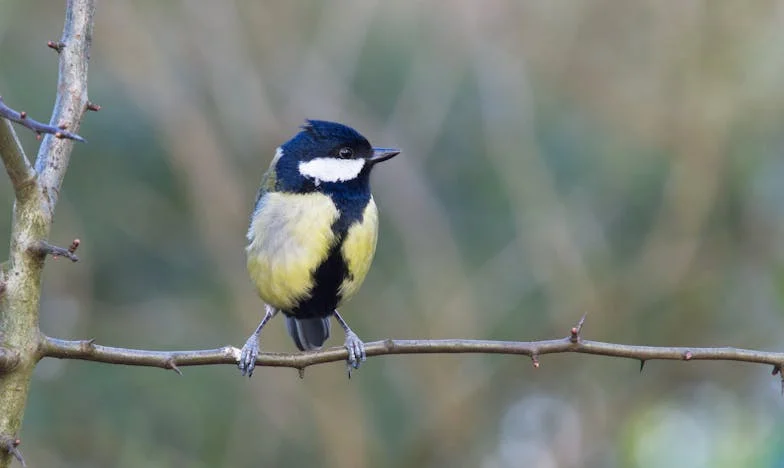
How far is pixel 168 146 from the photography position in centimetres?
619

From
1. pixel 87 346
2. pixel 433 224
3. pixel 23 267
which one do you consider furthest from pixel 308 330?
pixel 433 224

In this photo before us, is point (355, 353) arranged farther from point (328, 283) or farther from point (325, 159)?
point (325, 159)

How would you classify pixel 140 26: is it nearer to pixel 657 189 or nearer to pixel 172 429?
pixel 172 429

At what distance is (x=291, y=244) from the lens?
328cm

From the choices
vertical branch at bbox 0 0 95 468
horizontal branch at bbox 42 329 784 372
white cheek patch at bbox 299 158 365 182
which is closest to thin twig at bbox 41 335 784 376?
horizontal branch at bbox 42 329 784 372

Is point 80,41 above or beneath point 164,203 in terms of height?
above

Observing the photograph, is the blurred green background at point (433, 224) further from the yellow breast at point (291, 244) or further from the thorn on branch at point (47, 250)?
the thorn on branch at point (47, 250)

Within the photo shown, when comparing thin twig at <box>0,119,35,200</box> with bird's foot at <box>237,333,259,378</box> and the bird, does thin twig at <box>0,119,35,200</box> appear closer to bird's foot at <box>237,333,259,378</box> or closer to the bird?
bird's foot at <box>237,333,259,378</box>

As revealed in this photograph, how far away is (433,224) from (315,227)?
9.76 feet

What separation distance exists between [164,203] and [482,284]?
92.9 inches

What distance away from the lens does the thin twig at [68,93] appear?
6.68ft

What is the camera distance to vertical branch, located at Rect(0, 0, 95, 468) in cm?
188

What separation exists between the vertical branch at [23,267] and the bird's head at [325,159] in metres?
1.40

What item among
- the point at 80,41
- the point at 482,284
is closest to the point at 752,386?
the point at 482,284
